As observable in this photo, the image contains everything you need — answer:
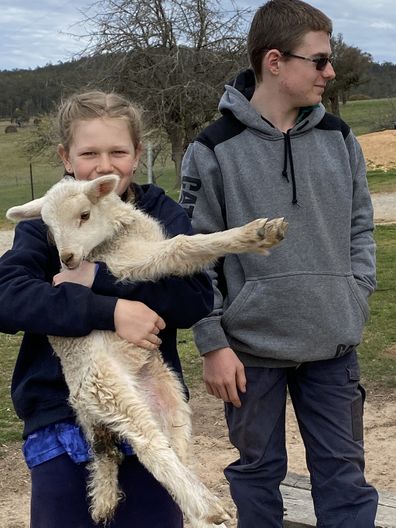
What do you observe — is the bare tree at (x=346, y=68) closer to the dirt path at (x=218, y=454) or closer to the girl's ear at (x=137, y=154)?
the dirt path at (x=218, y=454)

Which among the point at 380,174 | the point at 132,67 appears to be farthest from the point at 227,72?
the point at 380,174

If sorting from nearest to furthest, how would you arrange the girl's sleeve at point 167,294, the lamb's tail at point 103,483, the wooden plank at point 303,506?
the lamb's tail at point 103,483
the girl's sleeve at point 167,294
the wooden plank at point 303,506

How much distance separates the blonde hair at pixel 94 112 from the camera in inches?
104

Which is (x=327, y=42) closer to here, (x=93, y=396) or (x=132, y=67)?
(x=93, y=396)

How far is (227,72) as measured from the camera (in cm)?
2423

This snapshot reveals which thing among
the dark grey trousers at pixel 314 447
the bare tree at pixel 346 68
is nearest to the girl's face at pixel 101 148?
the dark grey trousers at pixel 314 447

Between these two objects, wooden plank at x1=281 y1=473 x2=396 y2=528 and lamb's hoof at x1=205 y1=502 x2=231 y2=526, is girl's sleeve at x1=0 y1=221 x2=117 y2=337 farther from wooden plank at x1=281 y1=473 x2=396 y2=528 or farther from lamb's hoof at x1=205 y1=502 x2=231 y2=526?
wooden plank at x1=281 y1=473 x2=396 y2=528

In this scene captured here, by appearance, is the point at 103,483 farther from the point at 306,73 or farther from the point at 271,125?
the point at 306,73

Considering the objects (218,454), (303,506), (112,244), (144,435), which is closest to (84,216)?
(112,244)

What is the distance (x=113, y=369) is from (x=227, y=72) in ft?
74.4

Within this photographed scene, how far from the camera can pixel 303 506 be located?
405cm

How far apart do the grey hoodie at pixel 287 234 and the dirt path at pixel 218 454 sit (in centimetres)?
148

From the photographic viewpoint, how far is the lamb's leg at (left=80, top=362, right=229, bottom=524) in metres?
2.31

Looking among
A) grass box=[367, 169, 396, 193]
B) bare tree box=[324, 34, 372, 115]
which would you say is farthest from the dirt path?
bare tree box=[324, 34, 372, 115]
